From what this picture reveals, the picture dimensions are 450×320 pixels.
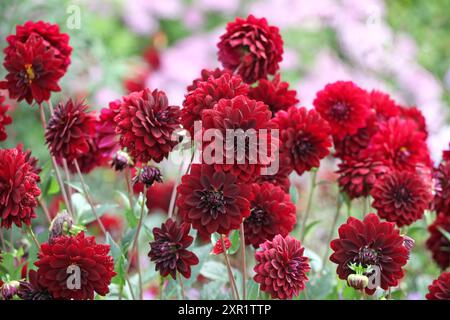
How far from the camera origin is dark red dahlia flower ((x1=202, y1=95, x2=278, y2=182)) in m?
0.65

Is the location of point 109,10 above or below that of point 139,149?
above

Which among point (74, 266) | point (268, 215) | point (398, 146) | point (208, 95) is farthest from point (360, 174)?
point (74, 266)

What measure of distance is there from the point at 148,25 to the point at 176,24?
360 mm

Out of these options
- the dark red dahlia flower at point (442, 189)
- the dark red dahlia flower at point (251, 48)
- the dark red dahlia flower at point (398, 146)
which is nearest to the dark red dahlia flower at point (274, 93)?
the dark red dahlia flower at point (251, 48)

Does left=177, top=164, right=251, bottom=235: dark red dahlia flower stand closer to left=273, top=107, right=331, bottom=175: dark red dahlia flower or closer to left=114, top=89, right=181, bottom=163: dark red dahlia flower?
left=114, top=89, right=181, bottom=163: dark red dahlia flower

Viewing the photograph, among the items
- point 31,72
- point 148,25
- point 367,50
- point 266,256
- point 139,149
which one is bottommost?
point 266,256

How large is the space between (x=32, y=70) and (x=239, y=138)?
349 mm

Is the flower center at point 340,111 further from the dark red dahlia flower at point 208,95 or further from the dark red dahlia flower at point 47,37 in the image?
the dark red dahlia flower at point 47,37

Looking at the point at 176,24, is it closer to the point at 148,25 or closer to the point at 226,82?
the point at 148,25

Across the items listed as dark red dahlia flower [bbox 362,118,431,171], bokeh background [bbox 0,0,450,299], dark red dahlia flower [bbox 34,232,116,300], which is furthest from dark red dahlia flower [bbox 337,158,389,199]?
dark red dahlia flower [bbox 34,232,116,300]

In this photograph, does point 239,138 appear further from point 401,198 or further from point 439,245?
point 439,245

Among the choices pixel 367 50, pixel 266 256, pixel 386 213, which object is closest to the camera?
pixel 266 256

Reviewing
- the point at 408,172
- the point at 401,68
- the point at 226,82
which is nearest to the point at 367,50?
the point at 401,68

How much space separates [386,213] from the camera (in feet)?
2.76
